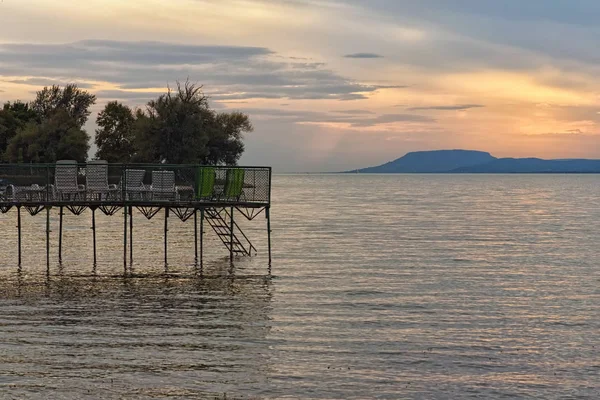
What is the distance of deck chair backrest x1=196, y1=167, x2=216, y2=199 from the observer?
33.8 meters

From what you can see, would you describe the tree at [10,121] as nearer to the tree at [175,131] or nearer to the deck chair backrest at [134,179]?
the tree at [175,131]

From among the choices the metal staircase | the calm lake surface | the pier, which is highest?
the pier

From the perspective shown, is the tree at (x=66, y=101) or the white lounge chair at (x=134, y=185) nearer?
the white lounge chair at (x=134, y=185)

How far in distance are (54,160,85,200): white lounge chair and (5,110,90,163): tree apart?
80384 millimetres

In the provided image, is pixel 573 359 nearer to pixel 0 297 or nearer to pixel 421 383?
pixel 421 383

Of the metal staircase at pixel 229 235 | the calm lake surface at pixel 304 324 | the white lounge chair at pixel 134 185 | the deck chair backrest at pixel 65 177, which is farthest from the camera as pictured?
the metal staircase at pixel 229 235

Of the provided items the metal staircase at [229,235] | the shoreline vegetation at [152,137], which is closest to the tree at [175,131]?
the shoreline vegetation at [152,137]

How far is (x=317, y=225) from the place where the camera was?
209 feet

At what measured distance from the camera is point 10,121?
12631cm

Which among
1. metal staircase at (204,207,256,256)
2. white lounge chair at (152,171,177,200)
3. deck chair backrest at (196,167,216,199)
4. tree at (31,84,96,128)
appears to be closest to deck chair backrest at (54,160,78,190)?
white lounge chair at (152,171,177,200)

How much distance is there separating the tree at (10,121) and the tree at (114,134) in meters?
10.6

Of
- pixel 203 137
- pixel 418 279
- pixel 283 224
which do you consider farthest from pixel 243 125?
pixel 418 279

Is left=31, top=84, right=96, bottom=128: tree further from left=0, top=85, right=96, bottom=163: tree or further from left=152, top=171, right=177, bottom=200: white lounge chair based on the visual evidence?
left=152, top=171, right=177, bottom=200: white lounge chair

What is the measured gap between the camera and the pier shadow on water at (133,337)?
55.1ft
